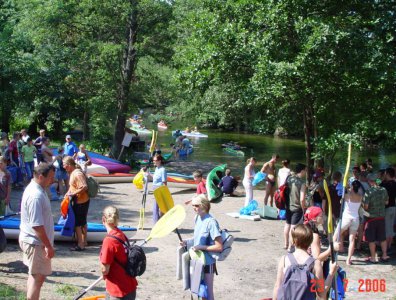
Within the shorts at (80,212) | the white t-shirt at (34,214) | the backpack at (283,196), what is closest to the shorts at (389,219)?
the backpack at (283,196)

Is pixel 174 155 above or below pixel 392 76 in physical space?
below

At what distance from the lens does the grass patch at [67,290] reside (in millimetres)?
6477

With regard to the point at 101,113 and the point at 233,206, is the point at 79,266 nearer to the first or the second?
the point at 233,206

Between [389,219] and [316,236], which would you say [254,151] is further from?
[316,236]

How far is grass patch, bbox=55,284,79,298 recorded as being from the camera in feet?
21.2

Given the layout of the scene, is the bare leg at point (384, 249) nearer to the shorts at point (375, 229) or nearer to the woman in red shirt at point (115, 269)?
the shorts at point (375, 229)

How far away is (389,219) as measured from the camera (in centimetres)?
963

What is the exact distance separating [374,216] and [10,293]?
630 cm

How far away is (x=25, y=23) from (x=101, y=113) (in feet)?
17.5

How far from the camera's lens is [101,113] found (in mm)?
23438

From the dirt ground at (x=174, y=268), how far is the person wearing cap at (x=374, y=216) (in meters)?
0.41

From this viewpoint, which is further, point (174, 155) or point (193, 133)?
point (193, 133)

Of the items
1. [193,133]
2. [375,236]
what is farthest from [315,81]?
[193,133]

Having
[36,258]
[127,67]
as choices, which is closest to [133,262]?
[36,258]
